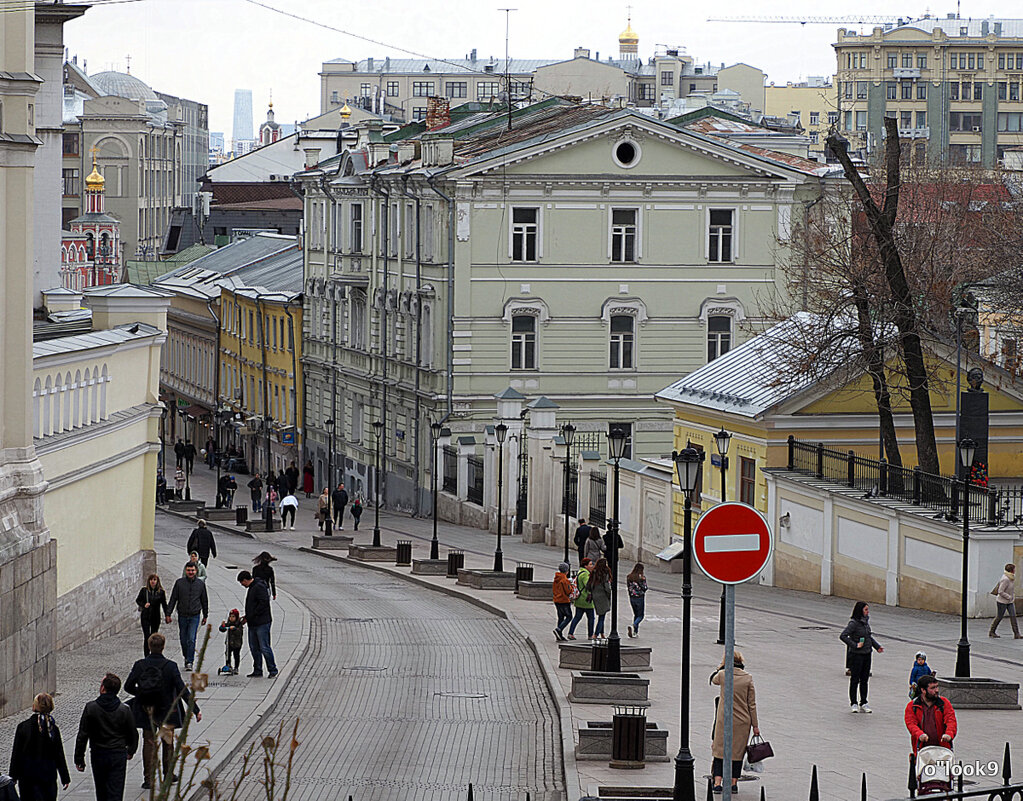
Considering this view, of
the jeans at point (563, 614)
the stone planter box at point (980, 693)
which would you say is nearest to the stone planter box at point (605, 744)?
the stone planter box at point (980, 693)

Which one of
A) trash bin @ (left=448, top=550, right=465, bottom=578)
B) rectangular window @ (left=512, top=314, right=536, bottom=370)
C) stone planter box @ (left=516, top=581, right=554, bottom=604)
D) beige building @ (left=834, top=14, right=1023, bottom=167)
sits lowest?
trash bin @ (left=448, top=550, right=465, bottom=578)

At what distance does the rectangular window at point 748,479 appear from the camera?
34.9 m

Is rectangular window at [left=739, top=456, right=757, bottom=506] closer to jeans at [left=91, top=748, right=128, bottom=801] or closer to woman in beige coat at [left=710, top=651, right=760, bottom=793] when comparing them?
woman in beige coat at [left=710, top=651, right=760, bottom=793]

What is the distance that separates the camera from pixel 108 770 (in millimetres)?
14094

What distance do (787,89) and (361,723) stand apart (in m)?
150

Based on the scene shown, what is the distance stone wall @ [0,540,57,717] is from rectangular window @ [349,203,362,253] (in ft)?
136

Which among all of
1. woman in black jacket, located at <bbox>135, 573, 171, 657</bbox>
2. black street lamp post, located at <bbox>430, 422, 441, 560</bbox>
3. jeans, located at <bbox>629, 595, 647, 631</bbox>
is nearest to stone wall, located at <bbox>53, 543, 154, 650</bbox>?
woman in black jacket, located at <bbox>135, 573, 171, 657</bbox>

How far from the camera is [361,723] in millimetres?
19422

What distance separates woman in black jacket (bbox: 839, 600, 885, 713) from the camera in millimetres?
Answer: 19622

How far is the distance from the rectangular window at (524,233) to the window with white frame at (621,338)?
10.9ft

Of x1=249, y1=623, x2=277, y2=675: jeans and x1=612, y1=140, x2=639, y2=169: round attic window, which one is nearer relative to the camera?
x1=249, y1=623, x2=277, y2=675: jeans

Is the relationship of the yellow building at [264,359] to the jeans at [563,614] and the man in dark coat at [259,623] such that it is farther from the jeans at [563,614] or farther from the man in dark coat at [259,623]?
the man in dark coat at [259,623]

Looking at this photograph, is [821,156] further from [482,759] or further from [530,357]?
[482,759]

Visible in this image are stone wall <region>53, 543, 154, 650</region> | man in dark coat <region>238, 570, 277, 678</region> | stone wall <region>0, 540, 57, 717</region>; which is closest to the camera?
stone wall <region>0, 540, 57, 717</region>
